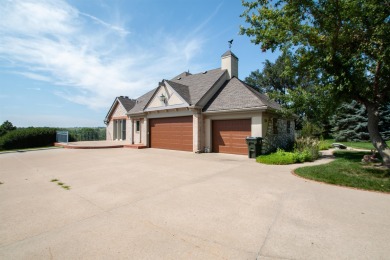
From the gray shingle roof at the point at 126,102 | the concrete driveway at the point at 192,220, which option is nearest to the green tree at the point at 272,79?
the gray shingle roof at the point at 126,102

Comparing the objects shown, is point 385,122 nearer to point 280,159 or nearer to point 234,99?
point 234,99

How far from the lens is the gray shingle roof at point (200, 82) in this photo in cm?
1512

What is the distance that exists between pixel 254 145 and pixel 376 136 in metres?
5.31

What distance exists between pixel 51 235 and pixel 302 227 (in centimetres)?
442

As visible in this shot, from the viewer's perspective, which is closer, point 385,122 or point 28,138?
point 28,138

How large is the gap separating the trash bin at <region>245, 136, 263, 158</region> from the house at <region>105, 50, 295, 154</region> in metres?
0.58

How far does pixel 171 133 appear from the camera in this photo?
16375 millimetres

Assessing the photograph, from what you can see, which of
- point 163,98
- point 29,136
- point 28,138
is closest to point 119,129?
point 29,136

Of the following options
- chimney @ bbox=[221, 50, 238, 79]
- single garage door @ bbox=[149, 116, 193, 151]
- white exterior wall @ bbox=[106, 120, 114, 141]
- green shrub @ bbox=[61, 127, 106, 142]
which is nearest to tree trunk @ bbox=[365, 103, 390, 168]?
single garage door @ bbox=[149, 116, 193, 151]

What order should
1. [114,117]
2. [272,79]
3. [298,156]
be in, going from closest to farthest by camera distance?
[298,156] < [114,117] < [272,79]

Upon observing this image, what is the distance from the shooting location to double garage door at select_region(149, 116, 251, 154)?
13.1m

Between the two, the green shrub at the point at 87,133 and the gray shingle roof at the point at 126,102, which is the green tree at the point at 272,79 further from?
the green shrub at the point at 87,133

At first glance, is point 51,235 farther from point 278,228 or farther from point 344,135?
point 344,135

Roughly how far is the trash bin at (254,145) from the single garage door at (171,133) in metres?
4.76
